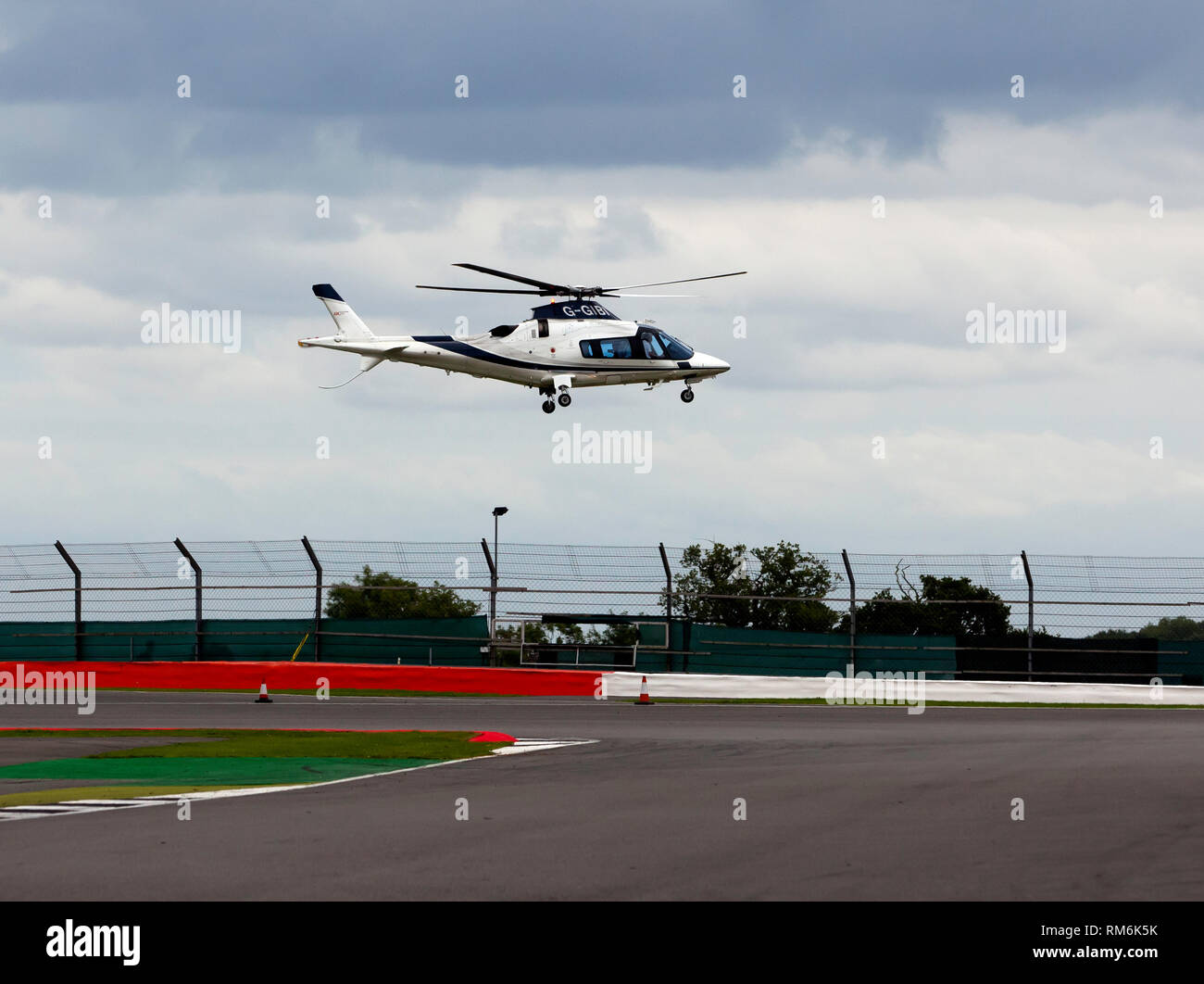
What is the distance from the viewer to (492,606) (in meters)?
30.8

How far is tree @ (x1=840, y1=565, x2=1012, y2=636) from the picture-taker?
97.7 ft

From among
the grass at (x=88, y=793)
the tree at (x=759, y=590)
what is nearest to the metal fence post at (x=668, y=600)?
the tree at (x=759, y=590)

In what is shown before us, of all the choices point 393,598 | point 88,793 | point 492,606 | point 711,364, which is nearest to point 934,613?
point 711,364

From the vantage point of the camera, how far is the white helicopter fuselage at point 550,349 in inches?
1458

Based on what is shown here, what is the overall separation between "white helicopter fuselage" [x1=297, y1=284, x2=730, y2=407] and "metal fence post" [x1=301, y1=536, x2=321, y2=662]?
709 cm

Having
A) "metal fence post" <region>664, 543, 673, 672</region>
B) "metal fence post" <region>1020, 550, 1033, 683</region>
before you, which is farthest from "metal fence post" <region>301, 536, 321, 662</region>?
"metal fence post" <region>1020, 550, 1033, 683</region>

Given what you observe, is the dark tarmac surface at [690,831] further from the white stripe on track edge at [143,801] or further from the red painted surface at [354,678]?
the red painted surface at [354,678]

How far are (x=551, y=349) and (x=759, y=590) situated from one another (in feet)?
113

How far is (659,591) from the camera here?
30.5 meters

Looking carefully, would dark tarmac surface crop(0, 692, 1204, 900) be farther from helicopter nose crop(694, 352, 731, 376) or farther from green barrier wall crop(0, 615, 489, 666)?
helicopter nose crop(694, 352, 731, 376)

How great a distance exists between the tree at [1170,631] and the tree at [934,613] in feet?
6.72
